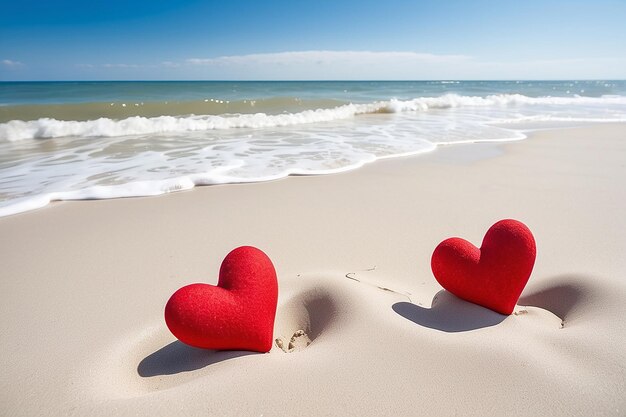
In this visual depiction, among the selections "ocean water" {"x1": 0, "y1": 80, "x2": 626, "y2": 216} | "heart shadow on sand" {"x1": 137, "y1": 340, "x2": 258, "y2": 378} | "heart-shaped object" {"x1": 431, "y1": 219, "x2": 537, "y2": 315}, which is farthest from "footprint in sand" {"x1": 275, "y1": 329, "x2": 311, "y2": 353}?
"ocean water" {"x1": 0, "y1": 80, "x2": 626, "y2": 216}

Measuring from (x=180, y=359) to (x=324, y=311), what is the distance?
2.13 feet

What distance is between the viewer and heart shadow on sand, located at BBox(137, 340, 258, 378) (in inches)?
57.6

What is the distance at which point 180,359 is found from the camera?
152cm

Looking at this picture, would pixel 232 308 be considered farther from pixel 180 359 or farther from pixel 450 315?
pixel 450 315

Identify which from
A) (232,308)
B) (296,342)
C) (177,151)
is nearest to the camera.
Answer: (232,308)

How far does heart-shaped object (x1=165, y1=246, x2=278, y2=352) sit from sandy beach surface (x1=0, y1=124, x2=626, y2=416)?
79 mm

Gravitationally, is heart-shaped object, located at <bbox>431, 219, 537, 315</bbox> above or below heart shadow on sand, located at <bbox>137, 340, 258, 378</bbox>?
above

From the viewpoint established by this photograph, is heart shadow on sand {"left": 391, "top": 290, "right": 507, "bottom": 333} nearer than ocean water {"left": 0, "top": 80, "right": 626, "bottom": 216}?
Yes

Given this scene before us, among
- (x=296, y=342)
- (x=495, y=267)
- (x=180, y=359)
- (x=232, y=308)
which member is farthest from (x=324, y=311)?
(x=495, y=267)

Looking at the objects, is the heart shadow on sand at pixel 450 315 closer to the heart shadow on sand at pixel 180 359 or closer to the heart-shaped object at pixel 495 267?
the heart-shaped object at pixel 495 267

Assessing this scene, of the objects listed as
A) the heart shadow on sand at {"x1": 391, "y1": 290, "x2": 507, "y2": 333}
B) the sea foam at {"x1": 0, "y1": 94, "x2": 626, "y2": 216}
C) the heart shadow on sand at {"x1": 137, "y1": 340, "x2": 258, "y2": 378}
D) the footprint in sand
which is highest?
the sea foam at {"x1": 0, "y1": 94, "x2": 626, "y2": 216}

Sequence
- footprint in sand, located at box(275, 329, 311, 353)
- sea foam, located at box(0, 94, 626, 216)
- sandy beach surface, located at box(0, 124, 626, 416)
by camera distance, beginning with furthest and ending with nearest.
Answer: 1. sea foam, located at box(0, 94, 626, 216)
2. footprint in sand, located at box(275, 329, 311, 353)
3. sandy beach surface, located at box(0, 124, 626, 416)

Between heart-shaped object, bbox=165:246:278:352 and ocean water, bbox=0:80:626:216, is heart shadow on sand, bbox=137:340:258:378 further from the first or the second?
ocean water, bbox=0:80:626:216

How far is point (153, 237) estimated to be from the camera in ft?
9.60
